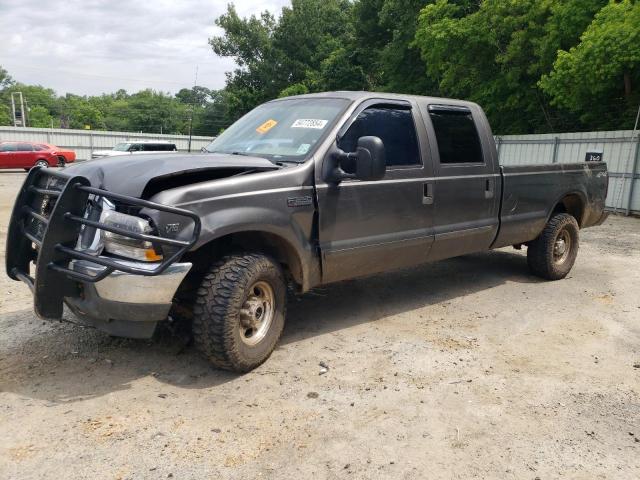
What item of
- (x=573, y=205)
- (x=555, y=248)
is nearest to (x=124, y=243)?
(x=555, y=248)

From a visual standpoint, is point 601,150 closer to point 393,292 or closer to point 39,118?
point 393,292

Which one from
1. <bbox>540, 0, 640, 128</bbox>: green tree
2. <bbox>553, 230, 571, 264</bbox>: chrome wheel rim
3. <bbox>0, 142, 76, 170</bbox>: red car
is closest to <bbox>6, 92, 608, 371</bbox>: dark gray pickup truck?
<bbox>553, 230, 571, 264</bbox>: chrome wheel rim

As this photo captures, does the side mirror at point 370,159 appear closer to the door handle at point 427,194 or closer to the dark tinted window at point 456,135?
the door handle at point 427,194

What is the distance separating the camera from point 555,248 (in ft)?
21.6

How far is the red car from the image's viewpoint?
24.5m

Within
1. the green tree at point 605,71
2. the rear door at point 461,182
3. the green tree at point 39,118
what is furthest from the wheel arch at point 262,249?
the green tree at point 39,118

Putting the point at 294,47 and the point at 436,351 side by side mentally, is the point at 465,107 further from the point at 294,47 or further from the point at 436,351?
the point at 294,47

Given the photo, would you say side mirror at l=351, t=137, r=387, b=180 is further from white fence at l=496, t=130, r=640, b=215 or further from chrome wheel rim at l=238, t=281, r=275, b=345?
white fence at l=496, t=130, r=640, b=215

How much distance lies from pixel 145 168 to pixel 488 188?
3.51 m

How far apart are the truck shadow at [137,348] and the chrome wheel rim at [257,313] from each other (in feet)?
1.01

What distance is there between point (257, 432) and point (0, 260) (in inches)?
207

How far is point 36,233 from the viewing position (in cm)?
374

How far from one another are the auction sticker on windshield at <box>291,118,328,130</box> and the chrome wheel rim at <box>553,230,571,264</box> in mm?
3665

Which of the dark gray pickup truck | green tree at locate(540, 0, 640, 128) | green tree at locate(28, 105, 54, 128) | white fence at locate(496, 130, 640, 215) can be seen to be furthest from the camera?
green tree at locate(28, 105, 54, 128)
